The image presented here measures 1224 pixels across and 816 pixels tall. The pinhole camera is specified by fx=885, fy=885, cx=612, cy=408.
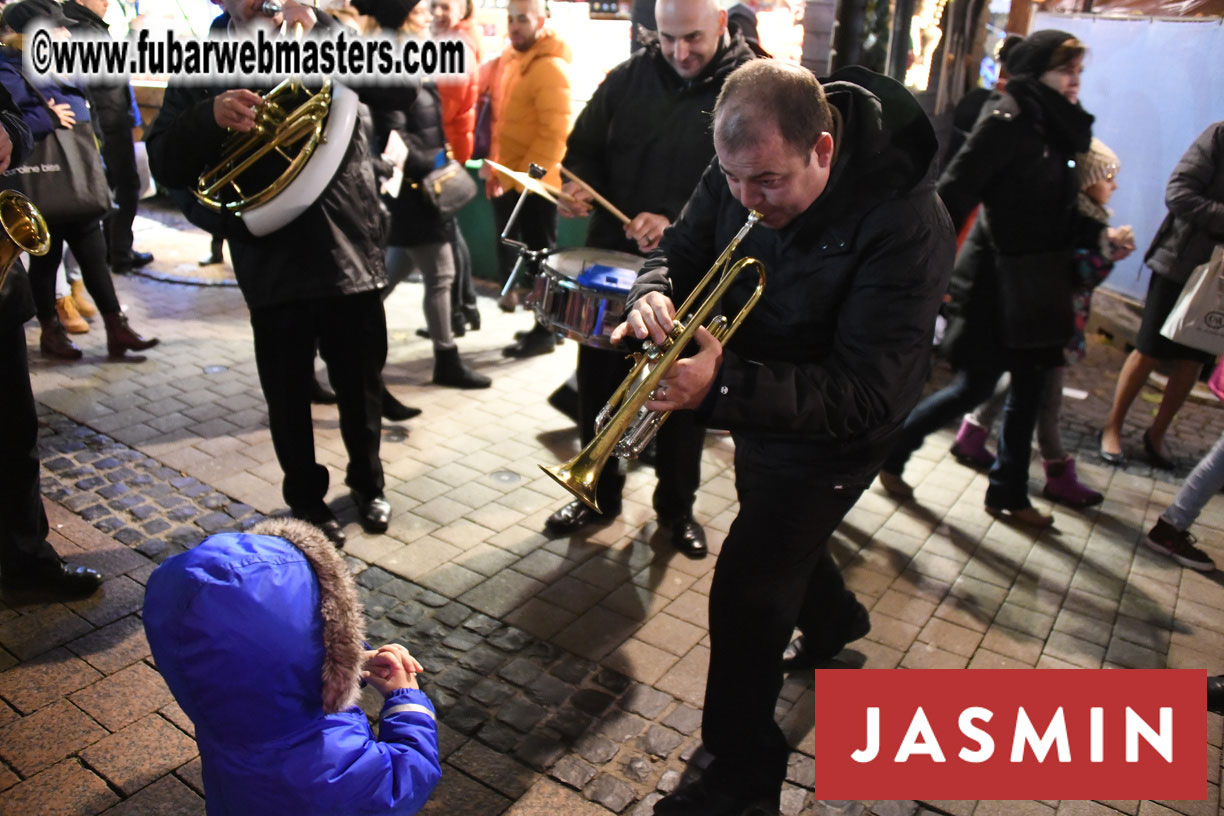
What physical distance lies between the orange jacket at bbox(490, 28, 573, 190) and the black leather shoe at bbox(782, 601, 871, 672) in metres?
3.78

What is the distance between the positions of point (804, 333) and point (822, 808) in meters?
1.52

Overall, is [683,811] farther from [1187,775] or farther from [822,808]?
[1187,775]

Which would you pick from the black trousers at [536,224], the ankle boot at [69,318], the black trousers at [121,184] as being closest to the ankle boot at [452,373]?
the black trousers at [536,224]

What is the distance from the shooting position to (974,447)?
5312mm

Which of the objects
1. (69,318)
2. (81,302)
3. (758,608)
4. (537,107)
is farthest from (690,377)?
(81,302)

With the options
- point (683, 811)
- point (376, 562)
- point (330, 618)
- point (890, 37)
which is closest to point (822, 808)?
point (683, 811)

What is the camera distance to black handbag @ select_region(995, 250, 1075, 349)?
167 inches

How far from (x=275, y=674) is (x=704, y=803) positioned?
1.46 m

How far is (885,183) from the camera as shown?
2.29 metres

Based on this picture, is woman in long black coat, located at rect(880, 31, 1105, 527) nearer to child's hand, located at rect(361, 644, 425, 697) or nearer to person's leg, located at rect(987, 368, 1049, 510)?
person's leg, located at rect(987, 368, 1049, 510)

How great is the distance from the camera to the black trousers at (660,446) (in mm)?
4133

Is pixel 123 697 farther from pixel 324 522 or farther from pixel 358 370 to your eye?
pixel 358 370

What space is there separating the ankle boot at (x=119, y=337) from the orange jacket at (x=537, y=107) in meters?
2.87

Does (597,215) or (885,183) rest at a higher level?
(885,183)
